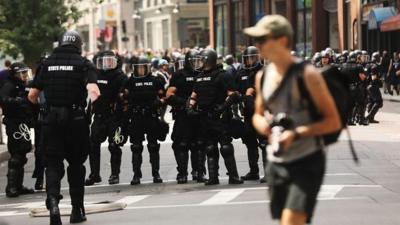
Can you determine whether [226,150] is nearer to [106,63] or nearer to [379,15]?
[106,63]

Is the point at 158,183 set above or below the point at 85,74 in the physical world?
below

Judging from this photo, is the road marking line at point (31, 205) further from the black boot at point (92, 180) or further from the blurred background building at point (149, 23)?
the blurred background building at point (149, 23)

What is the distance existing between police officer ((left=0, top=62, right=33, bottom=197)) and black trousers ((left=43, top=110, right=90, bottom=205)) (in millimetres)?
3910

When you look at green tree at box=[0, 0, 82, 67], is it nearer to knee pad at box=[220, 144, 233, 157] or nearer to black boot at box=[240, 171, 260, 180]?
black boot at box=[240, 171, 260, 180]

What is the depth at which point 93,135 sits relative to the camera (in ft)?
52.0

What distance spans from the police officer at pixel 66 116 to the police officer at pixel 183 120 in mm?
4428

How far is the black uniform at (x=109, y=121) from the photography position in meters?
15.7

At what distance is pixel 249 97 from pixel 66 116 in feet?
14.2

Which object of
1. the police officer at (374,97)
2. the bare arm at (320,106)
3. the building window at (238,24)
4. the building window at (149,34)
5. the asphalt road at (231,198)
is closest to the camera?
the bare arm at (320,106)

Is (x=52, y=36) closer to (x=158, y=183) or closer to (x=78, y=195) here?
(x=158, y=183)

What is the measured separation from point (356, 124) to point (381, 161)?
961 cm

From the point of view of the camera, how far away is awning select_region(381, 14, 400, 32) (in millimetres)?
42531

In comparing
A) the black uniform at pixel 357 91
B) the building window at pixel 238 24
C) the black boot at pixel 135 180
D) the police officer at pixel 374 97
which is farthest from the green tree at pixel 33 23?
the building window at pixel 238 24

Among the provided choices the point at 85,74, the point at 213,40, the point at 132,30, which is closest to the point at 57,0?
the point at 85,74
